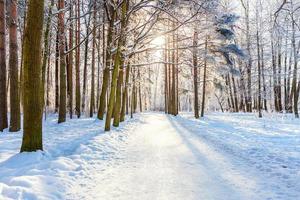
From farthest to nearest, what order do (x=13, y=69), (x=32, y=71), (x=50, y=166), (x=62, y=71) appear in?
(x=62, y=71)
(x=13, y=69)
(x=32, y=71)
(x=50, y=166)

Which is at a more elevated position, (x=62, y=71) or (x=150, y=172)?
(x=62, y=71)

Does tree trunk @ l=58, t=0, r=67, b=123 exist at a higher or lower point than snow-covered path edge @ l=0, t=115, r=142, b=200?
higher

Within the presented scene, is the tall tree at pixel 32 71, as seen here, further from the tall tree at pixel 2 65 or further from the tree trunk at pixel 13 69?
the tall tree at pixel 2 65

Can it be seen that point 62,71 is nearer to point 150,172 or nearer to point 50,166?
point 50,166

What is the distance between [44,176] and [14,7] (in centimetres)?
972

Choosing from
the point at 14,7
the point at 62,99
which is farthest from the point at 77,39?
the point at 14,7

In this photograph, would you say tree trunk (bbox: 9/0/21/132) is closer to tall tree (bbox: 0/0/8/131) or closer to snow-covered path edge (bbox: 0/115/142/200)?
tall tree (bbox: 0/0/8/131)

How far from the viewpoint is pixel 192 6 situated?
1396 centimetres

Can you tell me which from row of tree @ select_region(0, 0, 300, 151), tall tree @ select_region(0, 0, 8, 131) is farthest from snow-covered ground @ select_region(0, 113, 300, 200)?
tall tree @ select_region(0, 0, 8, 131)

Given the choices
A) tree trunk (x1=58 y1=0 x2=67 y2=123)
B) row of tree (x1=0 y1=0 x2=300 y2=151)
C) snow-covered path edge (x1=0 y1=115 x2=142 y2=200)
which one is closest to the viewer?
snow-covered path edge (x1=0 y1=115 x2=142 y2=200)

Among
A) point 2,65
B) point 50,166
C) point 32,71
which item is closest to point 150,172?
point 50,166

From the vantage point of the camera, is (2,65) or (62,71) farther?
(62,71)

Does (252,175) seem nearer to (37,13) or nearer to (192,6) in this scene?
(37,13)

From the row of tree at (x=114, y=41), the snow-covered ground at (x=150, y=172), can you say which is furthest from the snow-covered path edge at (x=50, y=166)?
the row of tree at (x=114, y=41)
